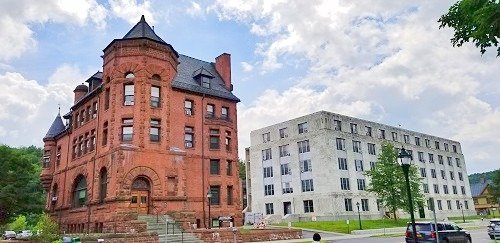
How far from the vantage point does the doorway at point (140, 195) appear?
3128cm

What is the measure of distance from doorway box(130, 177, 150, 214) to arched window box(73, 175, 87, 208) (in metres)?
8.18

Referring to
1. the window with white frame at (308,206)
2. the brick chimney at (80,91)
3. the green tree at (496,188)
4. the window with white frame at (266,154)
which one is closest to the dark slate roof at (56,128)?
the brick chimney at (80,91)

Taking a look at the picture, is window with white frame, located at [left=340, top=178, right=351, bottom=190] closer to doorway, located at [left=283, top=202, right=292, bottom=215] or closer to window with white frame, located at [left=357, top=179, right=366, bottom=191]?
window with white frame, located at [left=357, top=179, right=366, bottom=191]

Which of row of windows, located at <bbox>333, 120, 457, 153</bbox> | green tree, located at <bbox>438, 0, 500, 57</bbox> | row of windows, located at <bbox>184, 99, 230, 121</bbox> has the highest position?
row of windows, located at <bbox>333, 120, 457, 153</bbox>

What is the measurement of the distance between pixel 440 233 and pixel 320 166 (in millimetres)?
38245

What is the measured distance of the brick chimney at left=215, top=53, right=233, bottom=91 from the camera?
144ft

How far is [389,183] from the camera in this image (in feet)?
168

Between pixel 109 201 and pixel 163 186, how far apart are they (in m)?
4.43

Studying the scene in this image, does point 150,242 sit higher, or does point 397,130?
point 397,130

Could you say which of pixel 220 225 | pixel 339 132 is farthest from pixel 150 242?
pixel 339 132

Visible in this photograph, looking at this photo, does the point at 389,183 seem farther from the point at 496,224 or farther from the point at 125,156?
the point at 125,156

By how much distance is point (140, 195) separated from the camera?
31828 millimetres

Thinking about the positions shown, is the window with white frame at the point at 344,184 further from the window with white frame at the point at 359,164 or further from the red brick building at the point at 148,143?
the red brick building at the point at 148,143

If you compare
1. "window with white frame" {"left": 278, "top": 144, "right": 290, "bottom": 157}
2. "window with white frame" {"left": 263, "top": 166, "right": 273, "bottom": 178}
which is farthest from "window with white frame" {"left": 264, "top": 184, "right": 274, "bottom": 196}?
"window with white frame" {"left": 278, "top": 144, "right": 290, "bottom": 157}
